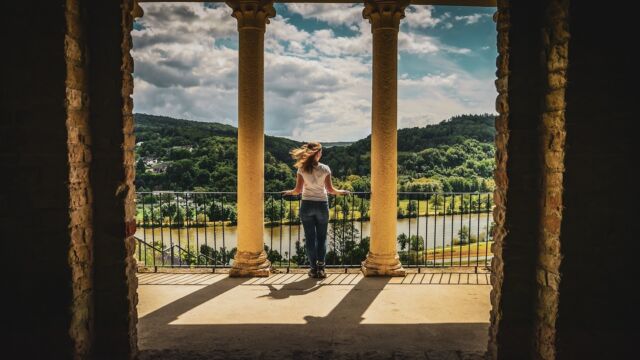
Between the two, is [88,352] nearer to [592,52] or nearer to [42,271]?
[42,271]

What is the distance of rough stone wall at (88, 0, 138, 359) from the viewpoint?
15.4 ft

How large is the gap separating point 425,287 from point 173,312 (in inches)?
165

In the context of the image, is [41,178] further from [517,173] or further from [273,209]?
[273,209]

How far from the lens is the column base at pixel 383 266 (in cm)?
959

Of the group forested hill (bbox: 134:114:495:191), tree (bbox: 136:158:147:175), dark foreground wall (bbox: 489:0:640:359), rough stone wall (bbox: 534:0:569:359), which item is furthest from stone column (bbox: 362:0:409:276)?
tree (bbox: 136:158:147:175)

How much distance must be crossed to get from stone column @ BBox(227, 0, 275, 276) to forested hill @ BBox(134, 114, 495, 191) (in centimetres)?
571

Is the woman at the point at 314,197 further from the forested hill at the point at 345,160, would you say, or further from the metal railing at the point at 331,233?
the forested hill at the point at 345,160

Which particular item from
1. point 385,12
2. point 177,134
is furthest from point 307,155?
point 177,134

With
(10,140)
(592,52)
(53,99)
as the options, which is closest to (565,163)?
(592,52)

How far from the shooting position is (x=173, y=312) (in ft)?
23.6

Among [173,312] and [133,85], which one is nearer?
[133,85]

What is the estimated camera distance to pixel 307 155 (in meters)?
9.06

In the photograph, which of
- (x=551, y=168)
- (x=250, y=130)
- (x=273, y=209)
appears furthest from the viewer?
(x=273, y=209)

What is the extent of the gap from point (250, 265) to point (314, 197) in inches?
76.2
